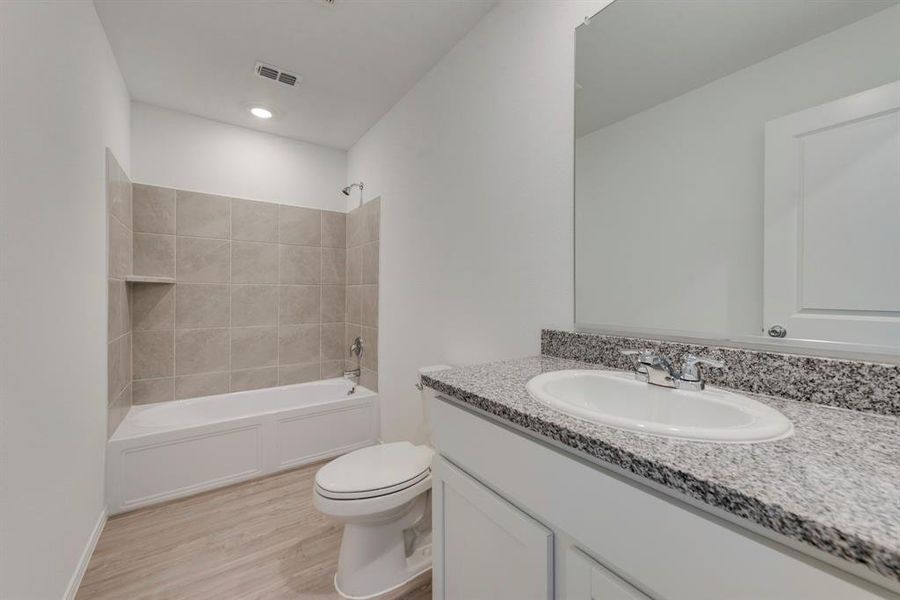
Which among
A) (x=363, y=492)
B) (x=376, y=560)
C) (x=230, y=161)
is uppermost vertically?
(x=230, y=161)

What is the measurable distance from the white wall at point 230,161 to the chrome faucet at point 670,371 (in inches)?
113

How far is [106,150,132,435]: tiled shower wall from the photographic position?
1891 millimetres

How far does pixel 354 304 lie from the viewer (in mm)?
3090

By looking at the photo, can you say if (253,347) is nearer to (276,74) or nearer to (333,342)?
(333,342)

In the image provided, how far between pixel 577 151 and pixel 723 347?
78 cm

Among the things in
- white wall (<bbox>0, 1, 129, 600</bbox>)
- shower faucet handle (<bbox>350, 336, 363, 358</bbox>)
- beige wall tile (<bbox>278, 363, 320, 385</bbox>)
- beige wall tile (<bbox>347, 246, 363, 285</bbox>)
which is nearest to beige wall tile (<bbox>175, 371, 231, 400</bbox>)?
beige wall tile (<bbox>278, 363, 320, 385</bbox>)

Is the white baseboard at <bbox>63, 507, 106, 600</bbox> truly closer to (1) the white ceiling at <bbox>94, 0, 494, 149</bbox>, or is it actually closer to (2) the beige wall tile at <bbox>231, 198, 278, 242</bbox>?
(2) the beige wall tile at <bbox>231, 198, 278, 242</bbox>

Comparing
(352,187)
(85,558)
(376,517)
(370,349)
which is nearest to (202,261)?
(352,187)

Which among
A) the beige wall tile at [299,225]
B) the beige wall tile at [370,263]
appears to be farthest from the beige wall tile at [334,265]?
the beige wall tile at [370,263]

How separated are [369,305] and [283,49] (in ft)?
5.44

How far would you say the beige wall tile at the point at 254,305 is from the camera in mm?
2770

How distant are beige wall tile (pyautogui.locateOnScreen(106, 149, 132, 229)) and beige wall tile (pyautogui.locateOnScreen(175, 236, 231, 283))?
1.08 ft

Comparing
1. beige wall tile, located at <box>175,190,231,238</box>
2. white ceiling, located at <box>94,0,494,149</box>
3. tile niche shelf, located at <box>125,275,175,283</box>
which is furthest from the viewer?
beige wall tile, located at <box>175,190,231,238</box>

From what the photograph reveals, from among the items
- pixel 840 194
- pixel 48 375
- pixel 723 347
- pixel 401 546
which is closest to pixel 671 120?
pixel 840 194
